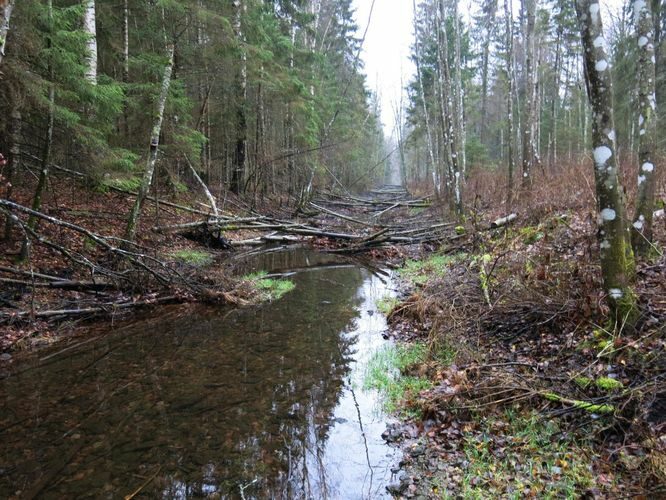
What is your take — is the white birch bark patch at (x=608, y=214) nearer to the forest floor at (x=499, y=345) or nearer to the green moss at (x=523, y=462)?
the forest floor at (x=499, y=345)

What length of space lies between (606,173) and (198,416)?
5.62 metres

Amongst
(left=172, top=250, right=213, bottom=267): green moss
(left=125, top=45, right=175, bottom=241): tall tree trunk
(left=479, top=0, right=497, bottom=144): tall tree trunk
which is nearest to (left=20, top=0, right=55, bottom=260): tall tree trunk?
(left=125, top=45, right=175, bottom=241): tall tree trunk

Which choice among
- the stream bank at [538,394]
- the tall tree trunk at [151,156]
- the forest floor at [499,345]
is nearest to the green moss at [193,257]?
the forest floor at [499,345]

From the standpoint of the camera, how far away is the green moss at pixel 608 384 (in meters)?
3.91

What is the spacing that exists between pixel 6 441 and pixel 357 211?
2414 centimetres

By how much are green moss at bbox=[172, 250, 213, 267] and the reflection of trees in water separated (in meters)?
3.92

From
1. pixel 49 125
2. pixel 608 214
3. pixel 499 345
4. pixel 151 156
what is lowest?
pixel 499 345

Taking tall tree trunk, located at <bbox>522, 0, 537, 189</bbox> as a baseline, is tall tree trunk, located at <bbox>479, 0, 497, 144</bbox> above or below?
above

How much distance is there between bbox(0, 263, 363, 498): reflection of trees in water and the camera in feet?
12.7

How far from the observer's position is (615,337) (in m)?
4.50

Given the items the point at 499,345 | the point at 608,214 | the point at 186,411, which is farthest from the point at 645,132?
the point at 186,411

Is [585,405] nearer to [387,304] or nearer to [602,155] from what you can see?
[602,155]

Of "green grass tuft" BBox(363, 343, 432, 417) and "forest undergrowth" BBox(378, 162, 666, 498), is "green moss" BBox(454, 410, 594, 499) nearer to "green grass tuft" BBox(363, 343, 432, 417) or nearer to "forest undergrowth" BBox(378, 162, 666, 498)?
"forest undergrowth" BBox(378, 162, 666, 498)

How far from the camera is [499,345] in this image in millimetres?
5789
